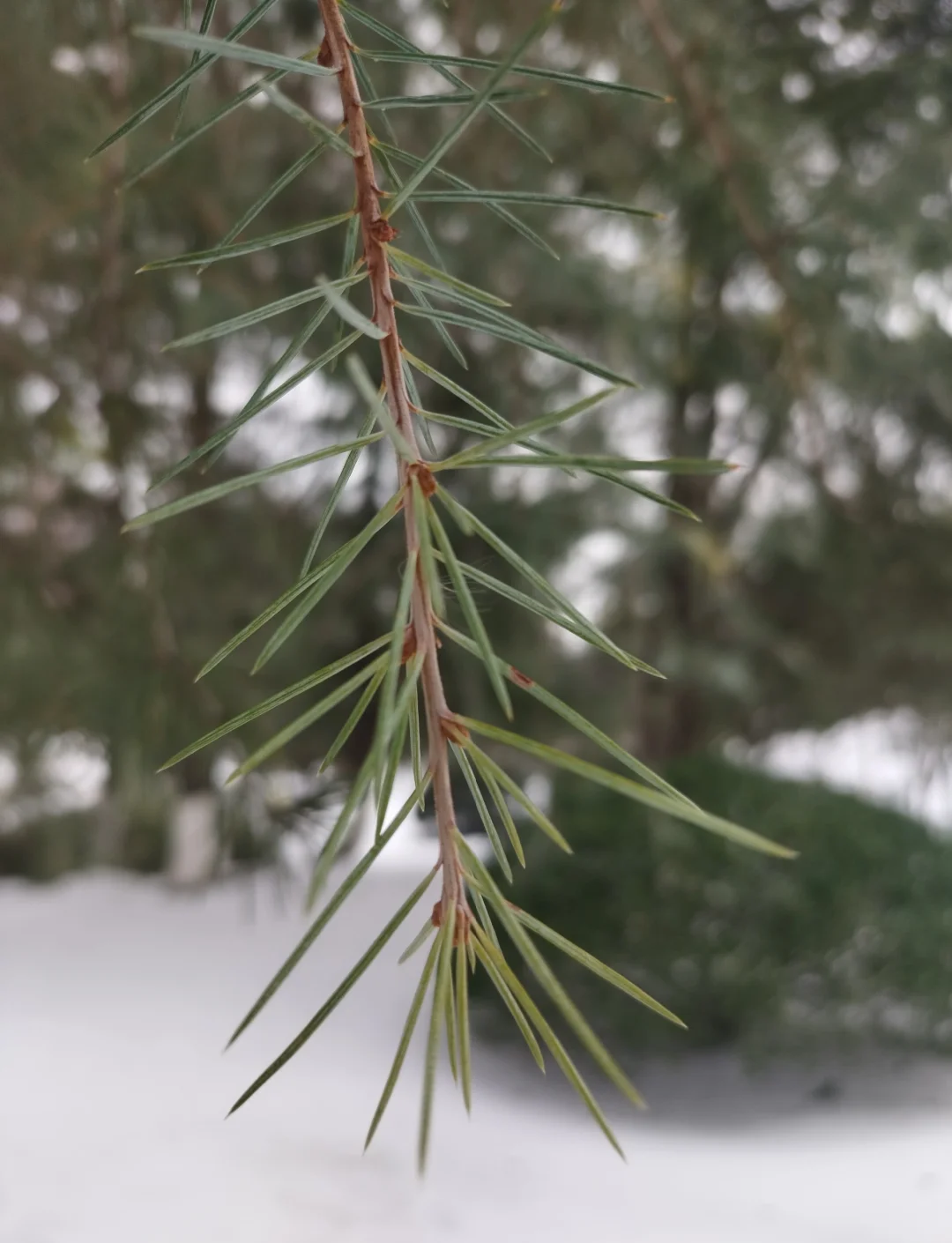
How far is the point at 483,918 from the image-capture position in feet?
0.40

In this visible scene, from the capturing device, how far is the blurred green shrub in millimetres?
708

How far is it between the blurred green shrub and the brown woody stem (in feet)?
2.11

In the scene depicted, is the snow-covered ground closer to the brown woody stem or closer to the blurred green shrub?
the blurred green shrub

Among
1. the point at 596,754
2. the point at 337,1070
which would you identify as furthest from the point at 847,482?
the point at 337,1070

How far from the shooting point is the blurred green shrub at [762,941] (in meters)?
0.71

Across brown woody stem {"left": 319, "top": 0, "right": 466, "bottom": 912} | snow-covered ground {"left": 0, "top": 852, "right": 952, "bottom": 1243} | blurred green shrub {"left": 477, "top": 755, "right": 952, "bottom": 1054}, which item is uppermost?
brown woody stem {"left": 319, "top": 0, "right": 466, "bottom": 912}

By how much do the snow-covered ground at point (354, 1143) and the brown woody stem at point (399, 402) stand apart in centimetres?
43

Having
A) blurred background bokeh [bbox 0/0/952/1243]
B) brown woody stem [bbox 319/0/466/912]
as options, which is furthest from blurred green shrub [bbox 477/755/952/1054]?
brown woody stem [bbox 319/0/466/912]

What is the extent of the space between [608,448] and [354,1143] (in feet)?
2.52

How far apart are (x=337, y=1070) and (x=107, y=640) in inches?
14.2

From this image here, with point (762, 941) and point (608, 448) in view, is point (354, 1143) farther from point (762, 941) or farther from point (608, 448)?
point (608, 448)

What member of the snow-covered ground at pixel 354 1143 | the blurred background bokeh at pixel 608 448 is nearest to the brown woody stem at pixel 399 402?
the blurred background bokeh at pixel 608 448

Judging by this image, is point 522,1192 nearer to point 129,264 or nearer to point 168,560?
point 168,560

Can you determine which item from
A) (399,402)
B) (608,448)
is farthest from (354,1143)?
(608,448)
